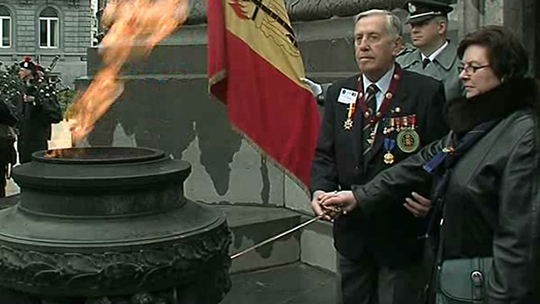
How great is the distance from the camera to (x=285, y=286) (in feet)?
19.9

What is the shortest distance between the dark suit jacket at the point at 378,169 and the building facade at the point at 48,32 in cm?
4806

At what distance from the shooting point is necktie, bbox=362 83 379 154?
3.67m

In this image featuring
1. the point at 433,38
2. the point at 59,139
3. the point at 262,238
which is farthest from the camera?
the point at 59,139

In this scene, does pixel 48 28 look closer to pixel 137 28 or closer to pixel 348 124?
pixel 137 28

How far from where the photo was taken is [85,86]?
7871 millimetres

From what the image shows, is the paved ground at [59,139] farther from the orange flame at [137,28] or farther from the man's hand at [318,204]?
the man's hand at [318,204]

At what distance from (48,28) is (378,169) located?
5165 cm

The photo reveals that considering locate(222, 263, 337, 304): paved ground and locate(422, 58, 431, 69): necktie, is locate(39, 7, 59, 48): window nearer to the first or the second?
locate(222, 263, 337, 304): paved ground

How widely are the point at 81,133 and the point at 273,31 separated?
4.17 ft

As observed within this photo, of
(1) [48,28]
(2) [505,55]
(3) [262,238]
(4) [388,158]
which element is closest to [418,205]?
(4) [388,158]

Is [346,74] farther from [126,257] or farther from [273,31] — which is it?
[126,257]

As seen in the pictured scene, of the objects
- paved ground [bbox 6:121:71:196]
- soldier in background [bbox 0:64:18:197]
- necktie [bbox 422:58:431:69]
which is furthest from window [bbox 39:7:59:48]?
necktie [bbox 422:58:431:69]

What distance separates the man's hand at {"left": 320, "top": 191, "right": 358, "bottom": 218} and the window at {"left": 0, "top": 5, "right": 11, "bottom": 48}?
50.4 m

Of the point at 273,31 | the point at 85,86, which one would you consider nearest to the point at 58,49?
the point at 85,86
